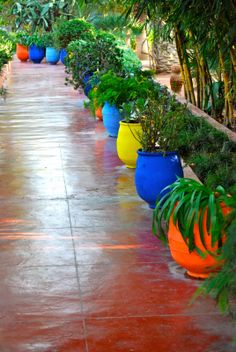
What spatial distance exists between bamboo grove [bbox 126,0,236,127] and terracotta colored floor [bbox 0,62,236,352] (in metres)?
1.67

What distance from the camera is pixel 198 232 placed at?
485cm

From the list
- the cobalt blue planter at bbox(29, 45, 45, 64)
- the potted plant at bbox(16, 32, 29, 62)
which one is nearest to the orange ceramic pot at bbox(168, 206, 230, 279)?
the cobalt blue planter at bbox(29, 45, 45, 64)

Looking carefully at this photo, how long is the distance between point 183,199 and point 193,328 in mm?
847

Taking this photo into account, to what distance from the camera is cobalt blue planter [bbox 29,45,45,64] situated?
2867 centimetres

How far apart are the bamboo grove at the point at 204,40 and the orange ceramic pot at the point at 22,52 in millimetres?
18767

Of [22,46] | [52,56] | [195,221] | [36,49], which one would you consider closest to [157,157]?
[195,221]

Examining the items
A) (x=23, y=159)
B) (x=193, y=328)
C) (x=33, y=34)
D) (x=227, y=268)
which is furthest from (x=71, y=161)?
(x=33, y=34)

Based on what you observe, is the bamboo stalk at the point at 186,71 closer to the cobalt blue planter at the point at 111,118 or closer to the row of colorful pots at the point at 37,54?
the cobalt blue planter at the point at 111,118

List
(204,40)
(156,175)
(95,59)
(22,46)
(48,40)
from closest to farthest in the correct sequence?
1. (156,175)
2. (204,40)
3. (95,59)
4. (48,40)
5. (22,46)

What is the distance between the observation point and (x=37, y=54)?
2867cm

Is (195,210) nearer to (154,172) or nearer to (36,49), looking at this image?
(154,172)

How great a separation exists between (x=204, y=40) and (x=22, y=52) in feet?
73.0

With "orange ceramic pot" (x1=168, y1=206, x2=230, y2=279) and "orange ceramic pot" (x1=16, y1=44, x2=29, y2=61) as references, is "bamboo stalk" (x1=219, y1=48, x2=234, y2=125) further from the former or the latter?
"orange ceramic pot" (x1=16, y1=44, x2=29, y2=61)

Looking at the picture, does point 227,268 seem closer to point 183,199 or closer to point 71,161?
point 183,199
